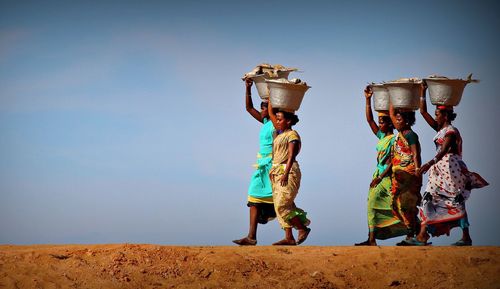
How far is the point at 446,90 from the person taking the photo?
47.9 feet

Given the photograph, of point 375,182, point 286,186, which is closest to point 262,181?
point 286,186

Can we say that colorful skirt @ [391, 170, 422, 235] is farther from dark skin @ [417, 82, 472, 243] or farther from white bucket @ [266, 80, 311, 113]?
white bucket @ [266, 80, 311, 113]

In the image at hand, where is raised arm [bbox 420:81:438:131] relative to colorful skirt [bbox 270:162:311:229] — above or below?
above

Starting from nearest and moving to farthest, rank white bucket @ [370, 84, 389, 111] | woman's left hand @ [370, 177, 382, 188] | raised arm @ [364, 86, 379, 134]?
woman's left hand @ [370, 177, 382, 188] → white bucket @ [370, 84, 389, 111] → raised arm @ [364, 86, 379, 134]

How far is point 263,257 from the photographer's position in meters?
13.2

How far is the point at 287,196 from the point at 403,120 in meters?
2.33

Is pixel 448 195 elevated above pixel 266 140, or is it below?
below

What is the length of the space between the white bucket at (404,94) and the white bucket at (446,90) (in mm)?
319

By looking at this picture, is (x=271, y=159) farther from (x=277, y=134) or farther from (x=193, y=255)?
(x=193, y=255)

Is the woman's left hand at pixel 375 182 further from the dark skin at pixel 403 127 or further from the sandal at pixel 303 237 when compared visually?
the sandal at pixel 303 237

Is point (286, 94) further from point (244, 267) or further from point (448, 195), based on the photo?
point (244, 267)

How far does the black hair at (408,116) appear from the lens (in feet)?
49.2

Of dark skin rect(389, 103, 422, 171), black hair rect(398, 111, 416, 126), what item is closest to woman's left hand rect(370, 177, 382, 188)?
dark skin rect(389, 103, 422, 171)

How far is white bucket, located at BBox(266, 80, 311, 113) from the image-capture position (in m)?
14.7
